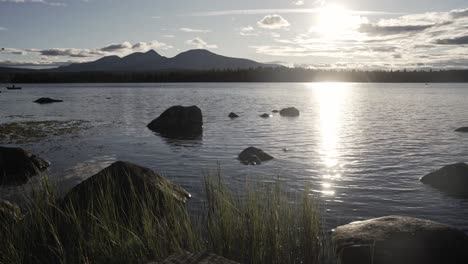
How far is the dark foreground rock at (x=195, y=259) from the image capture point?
19.5 feet

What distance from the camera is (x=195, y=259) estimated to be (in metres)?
6.02

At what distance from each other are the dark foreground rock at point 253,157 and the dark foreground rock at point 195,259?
14.4m

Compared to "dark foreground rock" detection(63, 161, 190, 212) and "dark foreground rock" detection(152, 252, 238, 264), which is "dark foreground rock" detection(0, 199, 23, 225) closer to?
"dark foreground rock" detection(63, 161, 190, 212)

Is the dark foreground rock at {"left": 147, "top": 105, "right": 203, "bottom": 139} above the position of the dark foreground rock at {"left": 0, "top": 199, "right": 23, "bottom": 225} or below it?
below

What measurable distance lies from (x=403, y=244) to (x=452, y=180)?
884 cm

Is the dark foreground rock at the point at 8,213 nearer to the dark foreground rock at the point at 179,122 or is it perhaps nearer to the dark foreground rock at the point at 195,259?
the dark foreground rock at the point at 195,259

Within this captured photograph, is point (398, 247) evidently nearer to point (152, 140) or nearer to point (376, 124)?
point (152, 140)

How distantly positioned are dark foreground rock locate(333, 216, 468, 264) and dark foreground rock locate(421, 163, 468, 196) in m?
7.13

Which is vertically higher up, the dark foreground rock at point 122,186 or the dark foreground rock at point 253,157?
the dark foreground rock at point 122,186

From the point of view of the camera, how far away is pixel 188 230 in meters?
7.94

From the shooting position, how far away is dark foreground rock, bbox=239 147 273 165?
818 inches

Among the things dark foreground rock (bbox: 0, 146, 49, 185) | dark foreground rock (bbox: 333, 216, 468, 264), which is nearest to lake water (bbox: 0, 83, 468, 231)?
dark foreground rock (bbox: 0, 146, 49, 185)

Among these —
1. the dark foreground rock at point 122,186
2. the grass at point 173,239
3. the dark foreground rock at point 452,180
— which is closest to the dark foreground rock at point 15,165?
the dark foreground rock at point 122,186

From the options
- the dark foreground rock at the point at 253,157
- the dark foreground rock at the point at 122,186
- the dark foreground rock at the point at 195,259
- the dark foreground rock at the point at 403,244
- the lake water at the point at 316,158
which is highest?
the dark foreground rock at the point at 195,259
